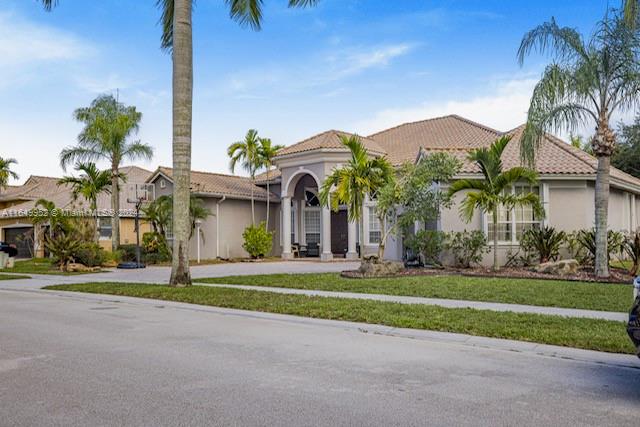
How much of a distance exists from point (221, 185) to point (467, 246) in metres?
15.9

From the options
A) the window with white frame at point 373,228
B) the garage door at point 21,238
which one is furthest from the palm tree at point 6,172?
the window with white frame at point 373,228

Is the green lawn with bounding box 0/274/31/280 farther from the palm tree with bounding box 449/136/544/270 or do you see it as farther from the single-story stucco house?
the palm tree with bounding box 449/136/544/270

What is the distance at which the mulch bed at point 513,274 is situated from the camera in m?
15.9

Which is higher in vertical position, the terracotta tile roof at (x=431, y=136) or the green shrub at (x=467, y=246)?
the terracotta tile roof at (x=431, y=136)

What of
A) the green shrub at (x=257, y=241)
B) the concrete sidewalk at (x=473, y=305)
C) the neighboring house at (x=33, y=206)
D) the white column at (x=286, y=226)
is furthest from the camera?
the neighboring house at (x=33, y=206)

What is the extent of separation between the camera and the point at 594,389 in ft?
20.0

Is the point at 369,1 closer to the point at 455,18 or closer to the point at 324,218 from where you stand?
the point at 455,18

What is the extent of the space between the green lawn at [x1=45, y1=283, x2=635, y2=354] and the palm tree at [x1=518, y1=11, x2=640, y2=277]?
24.9 ft

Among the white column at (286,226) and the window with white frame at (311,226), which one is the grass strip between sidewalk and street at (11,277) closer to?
the white column at (286,226)

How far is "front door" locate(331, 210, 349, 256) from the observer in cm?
3134

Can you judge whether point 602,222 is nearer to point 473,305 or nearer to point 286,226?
point 473,305

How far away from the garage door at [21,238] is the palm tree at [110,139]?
8.92m

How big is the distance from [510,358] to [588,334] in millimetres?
1715

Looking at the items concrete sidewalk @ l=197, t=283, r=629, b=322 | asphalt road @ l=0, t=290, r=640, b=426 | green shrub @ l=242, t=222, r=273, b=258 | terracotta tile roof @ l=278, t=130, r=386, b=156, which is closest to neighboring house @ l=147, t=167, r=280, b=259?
green shrub @ l=242, t=222, r=273, b=258
